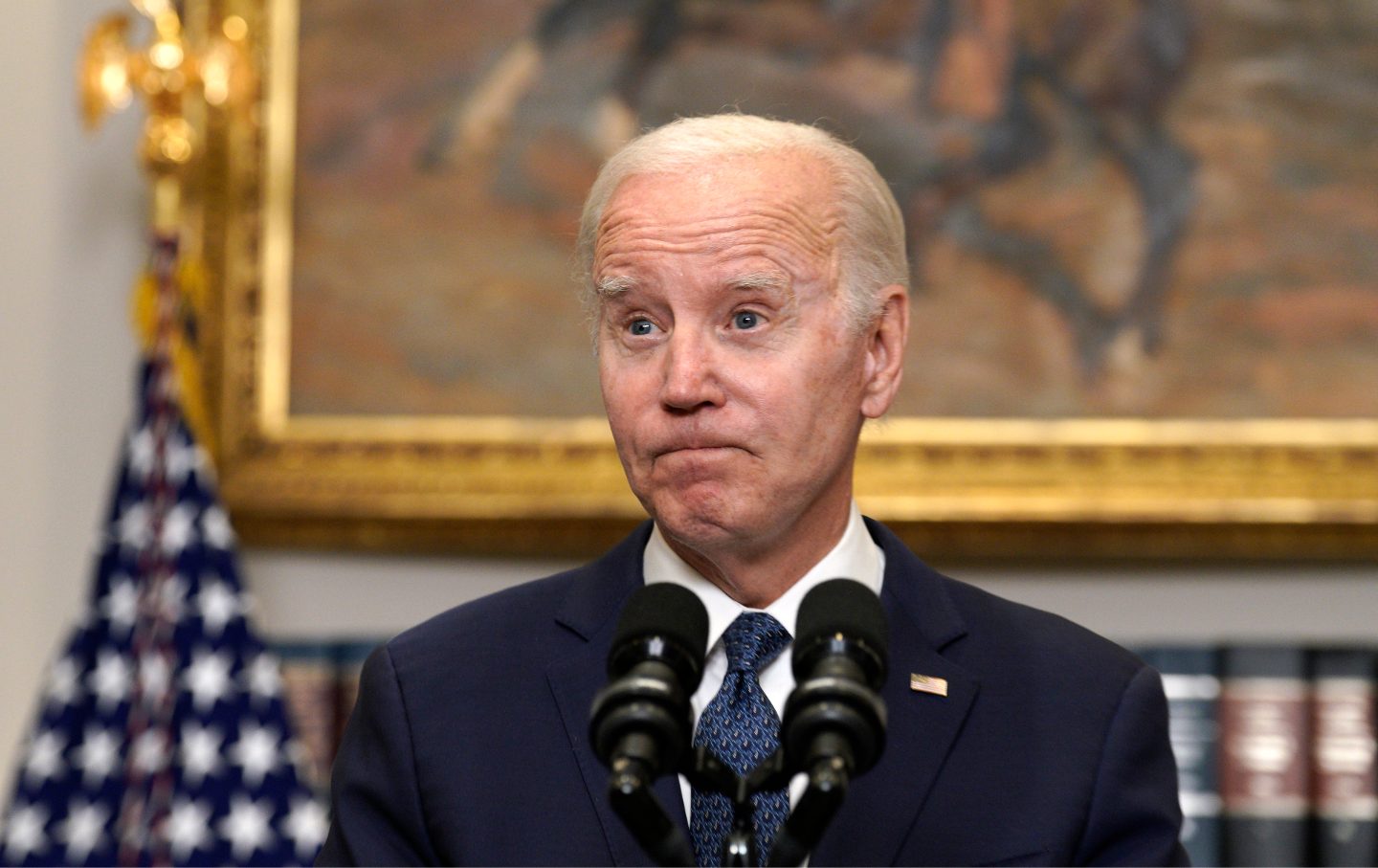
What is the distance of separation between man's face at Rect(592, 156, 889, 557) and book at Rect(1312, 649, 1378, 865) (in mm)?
3050

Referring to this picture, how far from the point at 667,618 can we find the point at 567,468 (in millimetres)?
3467

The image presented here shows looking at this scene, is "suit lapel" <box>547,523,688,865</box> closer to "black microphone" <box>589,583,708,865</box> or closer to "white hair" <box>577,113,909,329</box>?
"white hair" <box>577,113,909,329</box>

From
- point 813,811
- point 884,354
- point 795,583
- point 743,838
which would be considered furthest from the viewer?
point 884,354

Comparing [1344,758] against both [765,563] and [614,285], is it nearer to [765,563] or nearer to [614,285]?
[765,563]

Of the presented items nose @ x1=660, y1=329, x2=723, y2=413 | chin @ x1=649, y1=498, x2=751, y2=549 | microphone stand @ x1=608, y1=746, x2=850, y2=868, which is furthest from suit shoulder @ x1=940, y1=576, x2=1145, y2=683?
microphone stand @ x1=608, y1=746, x2=850, y2=868

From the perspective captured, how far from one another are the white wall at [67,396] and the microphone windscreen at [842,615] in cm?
344

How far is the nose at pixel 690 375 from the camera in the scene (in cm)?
215

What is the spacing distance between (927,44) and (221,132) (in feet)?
7.32

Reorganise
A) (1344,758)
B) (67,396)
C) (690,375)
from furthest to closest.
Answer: (67,396), (1344,758), (690,375)

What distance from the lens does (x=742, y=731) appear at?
7.19 feet

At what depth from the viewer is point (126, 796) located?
4.78m

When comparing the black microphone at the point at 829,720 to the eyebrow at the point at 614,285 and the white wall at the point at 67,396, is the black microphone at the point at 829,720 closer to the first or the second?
the eyebrow at the point at 614,285

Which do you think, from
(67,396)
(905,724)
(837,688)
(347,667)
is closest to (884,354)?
(905,724)

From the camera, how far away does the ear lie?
246 centimetres
